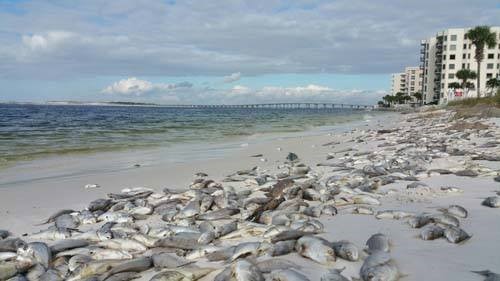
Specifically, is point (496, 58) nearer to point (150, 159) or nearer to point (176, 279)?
point (150, 159)

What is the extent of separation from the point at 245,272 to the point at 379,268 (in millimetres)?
962

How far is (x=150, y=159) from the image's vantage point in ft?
44.3

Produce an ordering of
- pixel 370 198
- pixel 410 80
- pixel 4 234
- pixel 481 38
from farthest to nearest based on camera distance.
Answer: pixel 410 80 → pixel 481 38 → pixel 370 198 → pixel 4 234

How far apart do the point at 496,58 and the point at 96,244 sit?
12723 cm

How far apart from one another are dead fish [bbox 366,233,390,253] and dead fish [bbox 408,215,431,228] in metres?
0.63

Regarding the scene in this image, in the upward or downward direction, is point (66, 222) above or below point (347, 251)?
below

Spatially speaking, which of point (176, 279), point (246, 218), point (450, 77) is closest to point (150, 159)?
point (246, 218)

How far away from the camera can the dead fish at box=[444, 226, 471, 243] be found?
12.7 feet

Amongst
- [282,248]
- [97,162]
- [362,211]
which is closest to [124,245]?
[282,248]

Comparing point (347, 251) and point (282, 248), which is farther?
point (282, 248)

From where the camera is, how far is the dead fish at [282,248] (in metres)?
3.71

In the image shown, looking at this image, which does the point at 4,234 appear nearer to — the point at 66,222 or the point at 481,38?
the point at 66,222

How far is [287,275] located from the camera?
3064 millimetres

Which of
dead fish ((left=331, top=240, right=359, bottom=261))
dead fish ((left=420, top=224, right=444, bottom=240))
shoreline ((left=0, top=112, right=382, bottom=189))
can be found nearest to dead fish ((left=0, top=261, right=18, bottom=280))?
dead fish ((left=331, top=240, right=359, bottom=261))
